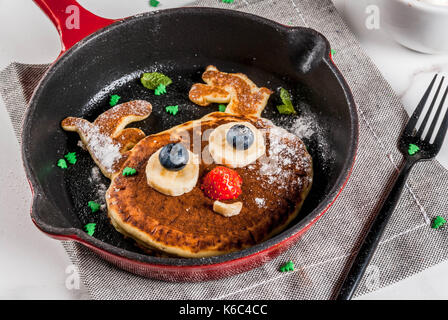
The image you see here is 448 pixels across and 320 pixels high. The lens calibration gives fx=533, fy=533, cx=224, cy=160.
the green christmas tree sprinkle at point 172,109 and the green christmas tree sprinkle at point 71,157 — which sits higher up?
the green christmas tree sprinkle at point 172,109

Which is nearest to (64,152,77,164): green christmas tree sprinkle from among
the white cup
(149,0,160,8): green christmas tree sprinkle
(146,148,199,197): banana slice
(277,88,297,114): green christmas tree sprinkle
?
(146,148,199,197): banana slice

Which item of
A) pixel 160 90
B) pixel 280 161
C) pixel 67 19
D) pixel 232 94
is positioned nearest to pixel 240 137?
pixel 280 161

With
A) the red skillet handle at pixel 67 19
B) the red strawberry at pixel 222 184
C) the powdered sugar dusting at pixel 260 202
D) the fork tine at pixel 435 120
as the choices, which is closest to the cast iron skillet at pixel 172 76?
the red skillet handle at pixel 67 19

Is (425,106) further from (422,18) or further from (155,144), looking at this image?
(155,144)

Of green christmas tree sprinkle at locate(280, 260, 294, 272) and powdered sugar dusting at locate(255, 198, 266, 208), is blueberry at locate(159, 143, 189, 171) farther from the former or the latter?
green christmas tree sprinkle at locate(280, 260, 294, 272)

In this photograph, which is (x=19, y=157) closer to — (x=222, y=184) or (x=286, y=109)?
(x=222, y=184)

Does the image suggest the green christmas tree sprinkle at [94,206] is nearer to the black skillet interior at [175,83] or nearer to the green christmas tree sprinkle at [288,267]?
the black skillet interior at [175,83]

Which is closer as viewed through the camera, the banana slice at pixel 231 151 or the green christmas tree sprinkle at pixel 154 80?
the banana slice at pixel 231 151
